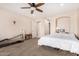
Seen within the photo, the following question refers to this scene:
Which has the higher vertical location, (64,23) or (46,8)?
(46,8)

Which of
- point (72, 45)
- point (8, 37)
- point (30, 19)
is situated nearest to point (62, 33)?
point (72, 45)

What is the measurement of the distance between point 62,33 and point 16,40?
0.76m

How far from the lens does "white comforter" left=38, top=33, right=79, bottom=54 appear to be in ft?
5.14

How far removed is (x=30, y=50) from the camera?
1.65 m

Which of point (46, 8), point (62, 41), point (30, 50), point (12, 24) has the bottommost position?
point (30, 50)

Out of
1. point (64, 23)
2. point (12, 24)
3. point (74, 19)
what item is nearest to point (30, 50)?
point (12, 24)

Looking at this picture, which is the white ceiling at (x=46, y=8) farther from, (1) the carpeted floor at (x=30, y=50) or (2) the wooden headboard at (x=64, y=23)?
(1) the carpeted floor at (x=30, y=50)

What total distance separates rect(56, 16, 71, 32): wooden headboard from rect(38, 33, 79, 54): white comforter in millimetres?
124

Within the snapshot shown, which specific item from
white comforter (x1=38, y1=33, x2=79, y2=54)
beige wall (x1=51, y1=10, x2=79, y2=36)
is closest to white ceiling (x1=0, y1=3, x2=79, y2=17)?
beige wall (x1=51, y1=10, x2=79, y2=36)

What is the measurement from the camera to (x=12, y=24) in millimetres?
1688

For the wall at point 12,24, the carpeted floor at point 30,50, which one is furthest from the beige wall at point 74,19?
the wall at point 12,24

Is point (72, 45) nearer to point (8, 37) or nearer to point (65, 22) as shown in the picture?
point (65, 22)

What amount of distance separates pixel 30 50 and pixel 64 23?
2.33 feet

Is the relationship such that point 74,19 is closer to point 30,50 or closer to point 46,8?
point 46,8
